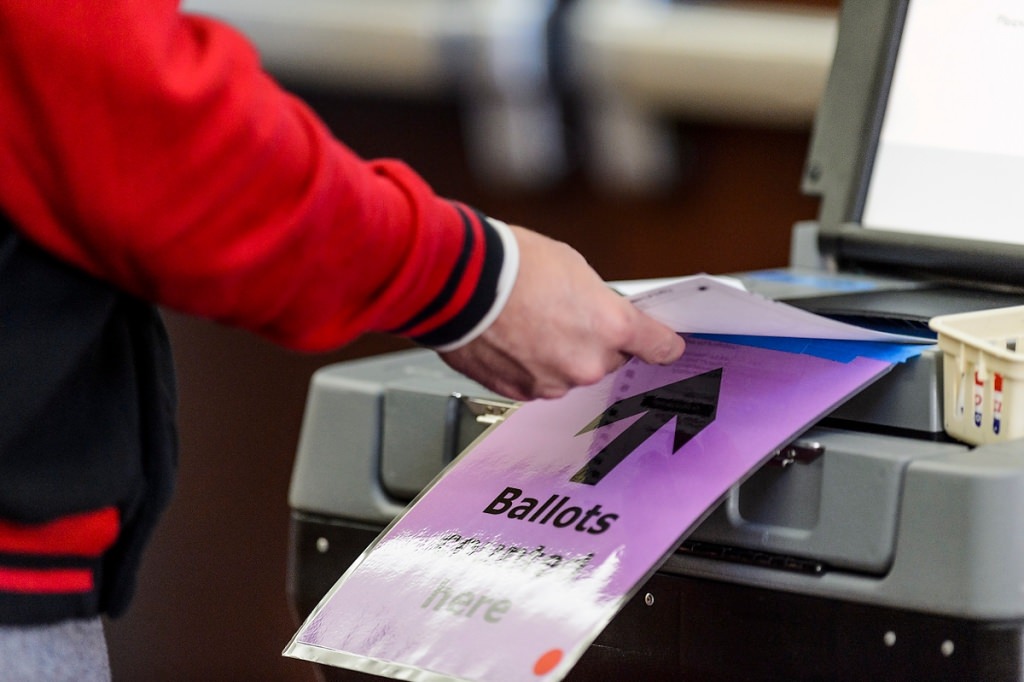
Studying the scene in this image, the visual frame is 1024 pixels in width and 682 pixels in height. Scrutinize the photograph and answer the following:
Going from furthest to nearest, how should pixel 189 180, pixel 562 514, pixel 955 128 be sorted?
pixel 955 128
pixel 562 514
pixel 189 180

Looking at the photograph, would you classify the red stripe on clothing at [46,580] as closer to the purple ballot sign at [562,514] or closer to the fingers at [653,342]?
the purple ballot sign at [562,514]

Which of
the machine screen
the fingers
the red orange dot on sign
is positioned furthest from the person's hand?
the machine screen

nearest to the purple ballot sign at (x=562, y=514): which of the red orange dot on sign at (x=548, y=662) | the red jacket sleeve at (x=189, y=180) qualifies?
the red orange dot on sign at (x=548, y=662)

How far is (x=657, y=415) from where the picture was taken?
0.50 meters

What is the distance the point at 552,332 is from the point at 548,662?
4.6 inches

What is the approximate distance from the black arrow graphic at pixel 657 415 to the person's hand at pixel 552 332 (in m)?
0.04

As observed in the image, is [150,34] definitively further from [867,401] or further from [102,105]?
[867,401]

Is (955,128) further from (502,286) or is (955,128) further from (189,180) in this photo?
(189,180)

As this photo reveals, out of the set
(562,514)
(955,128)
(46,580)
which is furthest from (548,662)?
(955,128)

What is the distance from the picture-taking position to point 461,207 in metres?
0.45

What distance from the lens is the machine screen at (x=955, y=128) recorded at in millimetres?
615

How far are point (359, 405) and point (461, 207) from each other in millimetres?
169

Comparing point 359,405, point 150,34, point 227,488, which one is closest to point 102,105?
point 150,34

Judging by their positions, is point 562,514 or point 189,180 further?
point 562,514
